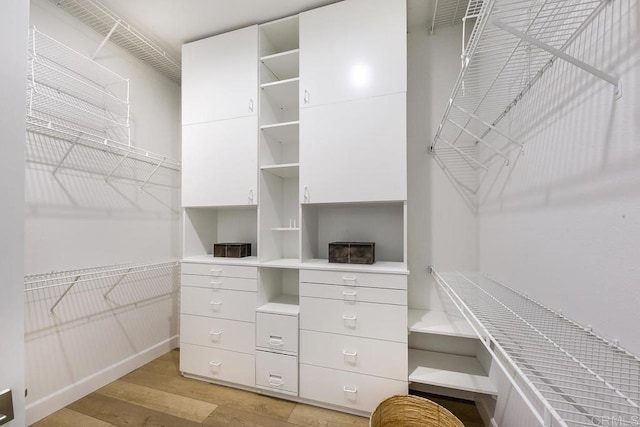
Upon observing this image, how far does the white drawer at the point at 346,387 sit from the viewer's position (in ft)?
5.49

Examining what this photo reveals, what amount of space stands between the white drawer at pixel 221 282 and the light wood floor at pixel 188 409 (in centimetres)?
77

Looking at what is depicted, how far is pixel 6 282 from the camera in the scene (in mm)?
582

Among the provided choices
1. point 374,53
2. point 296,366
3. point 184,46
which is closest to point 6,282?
point 296,366

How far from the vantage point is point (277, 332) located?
6.26 feet

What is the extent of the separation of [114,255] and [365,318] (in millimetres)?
2064

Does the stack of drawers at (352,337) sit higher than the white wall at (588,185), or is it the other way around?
the white wall at (588,185)

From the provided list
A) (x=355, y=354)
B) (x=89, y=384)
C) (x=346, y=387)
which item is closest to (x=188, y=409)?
(x=89, y=384)

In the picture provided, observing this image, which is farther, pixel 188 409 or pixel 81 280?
pixel 188 409

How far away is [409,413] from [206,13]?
300cm

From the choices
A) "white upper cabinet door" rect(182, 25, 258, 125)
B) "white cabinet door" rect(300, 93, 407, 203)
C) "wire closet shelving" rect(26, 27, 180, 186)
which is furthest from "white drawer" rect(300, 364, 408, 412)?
"wire closet shelving" rect(26, 27, 180, 186)

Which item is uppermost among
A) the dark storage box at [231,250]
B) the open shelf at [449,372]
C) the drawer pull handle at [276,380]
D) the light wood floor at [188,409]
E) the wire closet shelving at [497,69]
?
the wire closet shelving at [497,69]

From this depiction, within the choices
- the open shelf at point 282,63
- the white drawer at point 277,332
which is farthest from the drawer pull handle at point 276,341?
the open shelf at point 282,63

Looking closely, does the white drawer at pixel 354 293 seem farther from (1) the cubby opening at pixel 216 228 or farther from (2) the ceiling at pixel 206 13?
(2) the ceiling at pixel 206 13

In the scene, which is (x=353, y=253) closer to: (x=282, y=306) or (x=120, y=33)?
(x=282, y=306)
